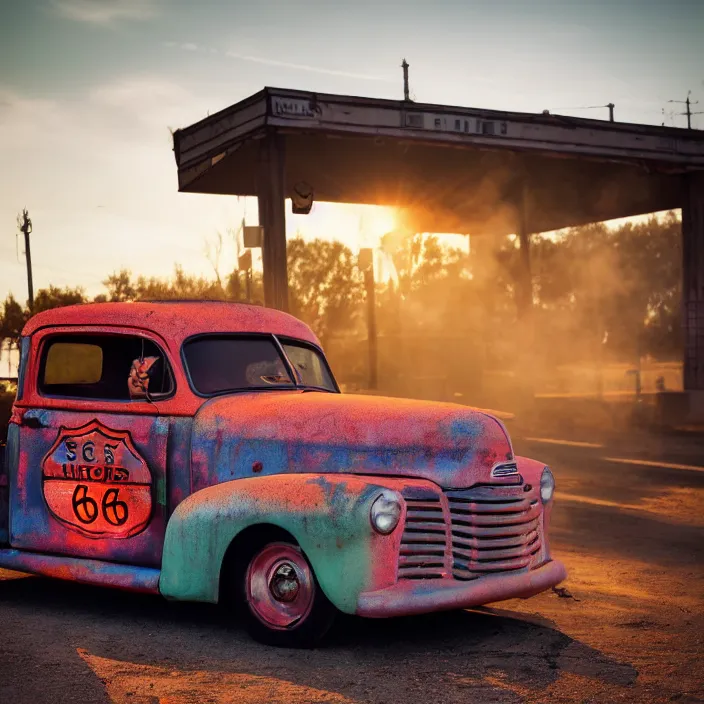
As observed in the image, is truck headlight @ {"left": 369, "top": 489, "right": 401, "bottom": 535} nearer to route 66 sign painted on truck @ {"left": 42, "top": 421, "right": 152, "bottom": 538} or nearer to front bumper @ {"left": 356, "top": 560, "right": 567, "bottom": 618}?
front bumper @ {"left": 356, "top": 560, "right": 567, "bottom": 618}

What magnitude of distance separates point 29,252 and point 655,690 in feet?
166

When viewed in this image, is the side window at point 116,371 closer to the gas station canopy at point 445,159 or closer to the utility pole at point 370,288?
the gas station canopy at point 445,159

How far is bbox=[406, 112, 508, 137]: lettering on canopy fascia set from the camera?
68.3 ft

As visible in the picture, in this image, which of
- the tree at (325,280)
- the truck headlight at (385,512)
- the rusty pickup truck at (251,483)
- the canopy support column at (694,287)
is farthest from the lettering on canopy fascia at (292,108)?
the tree at (325,280)

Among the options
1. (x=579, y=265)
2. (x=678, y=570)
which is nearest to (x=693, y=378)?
(x=678, y=570)

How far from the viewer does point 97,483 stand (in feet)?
21.6

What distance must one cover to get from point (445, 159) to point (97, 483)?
A: 1881 centimetres

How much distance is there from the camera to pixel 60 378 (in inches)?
297

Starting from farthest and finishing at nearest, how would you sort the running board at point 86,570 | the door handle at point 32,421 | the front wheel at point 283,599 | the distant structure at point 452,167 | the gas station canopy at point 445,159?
the gas station canopy at point 445,159 → the distant structure at point 452,167 → the door handle at point 32,421 → the running board at point 86,570 → the front wheel at point 283,599

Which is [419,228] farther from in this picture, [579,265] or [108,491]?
[579,265]

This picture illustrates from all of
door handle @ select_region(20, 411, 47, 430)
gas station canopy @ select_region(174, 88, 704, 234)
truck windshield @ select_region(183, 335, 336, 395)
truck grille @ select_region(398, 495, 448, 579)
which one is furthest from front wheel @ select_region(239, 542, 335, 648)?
gas station canopy @ select_region(174, 88, 704, 234)

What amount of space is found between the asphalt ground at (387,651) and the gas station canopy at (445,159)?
13018 mm

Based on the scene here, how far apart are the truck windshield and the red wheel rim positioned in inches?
47.3

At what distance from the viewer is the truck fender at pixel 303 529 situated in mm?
5375
